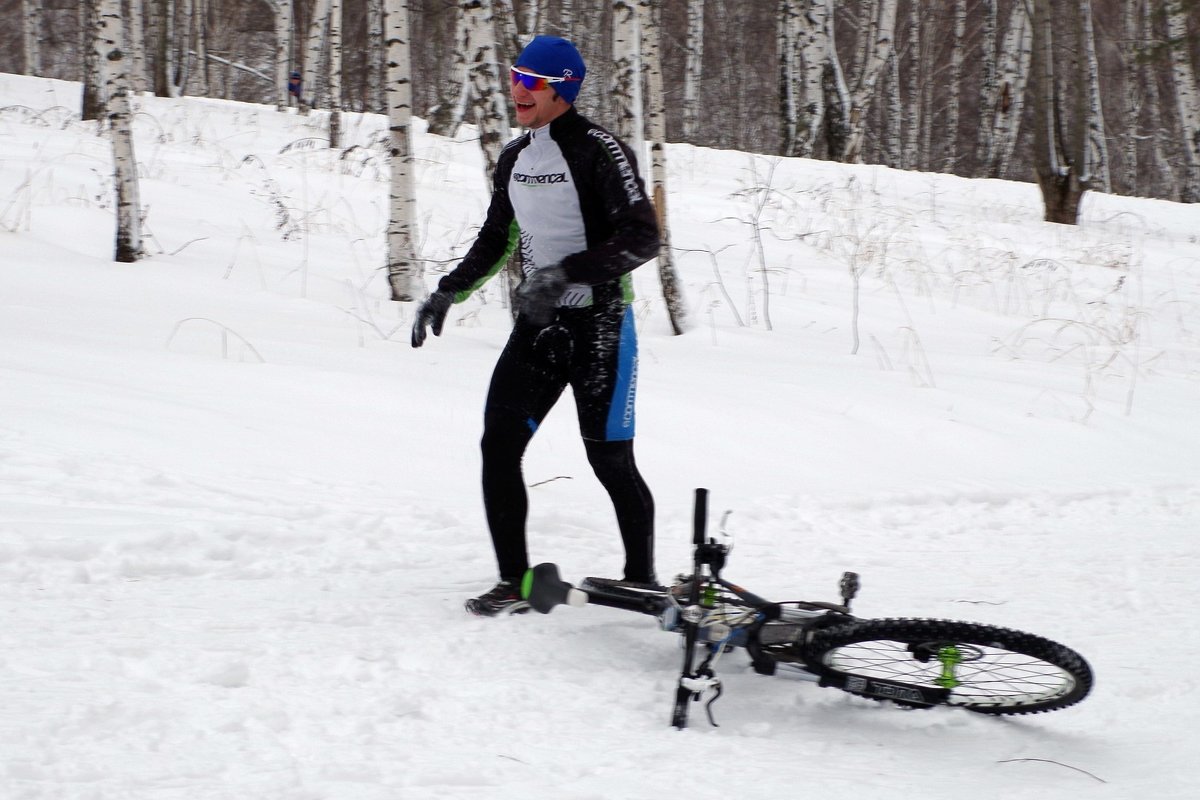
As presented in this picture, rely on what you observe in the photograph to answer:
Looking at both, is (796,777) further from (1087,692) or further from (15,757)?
(15,757)

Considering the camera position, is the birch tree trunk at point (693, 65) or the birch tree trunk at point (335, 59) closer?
the birch tree trunk at point (335, 59)

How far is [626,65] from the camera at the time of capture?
8.32 metres

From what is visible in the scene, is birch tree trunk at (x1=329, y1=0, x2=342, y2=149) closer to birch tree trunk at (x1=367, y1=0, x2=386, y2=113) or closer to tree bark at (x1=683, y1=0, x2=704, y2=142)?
birch tree trunk at (x1=367, y1=0, x2=386, y2=113)

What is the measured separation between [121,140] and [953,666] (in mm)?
7905

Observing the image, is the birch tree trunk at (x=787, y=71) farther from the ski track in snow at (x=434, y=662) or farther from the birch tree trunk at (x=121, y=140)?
the ski track in snow at (x=434, y=662)

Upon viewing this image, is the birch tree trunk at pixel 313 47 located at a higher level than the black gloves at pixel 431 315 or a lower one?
higher

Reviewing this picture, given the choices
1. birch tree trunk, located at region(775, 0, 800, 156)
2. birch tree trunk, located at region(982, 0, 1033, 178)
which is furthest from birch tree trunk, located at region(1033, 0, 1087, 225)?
birch tree trunk, located at region(982, 0, 1033, 178)

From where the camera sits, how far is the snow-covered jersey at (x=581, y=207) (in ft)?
11.4

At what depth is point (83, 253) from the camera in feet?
29.3

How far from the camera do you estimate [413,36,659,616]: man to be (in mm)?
3512

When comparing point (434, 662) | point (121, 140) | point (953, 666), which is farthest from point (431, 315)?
point (121, 140)

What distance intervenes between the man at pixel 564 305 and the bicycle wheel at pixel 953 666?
2.60 ft

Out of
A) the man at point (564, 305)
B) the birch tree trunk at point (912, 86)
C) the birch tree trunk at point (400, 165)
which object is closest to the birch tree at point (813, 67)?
the birch tree trunk at point (912, 86)

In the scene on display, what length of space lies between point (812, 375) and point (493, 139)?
9.23 feet
